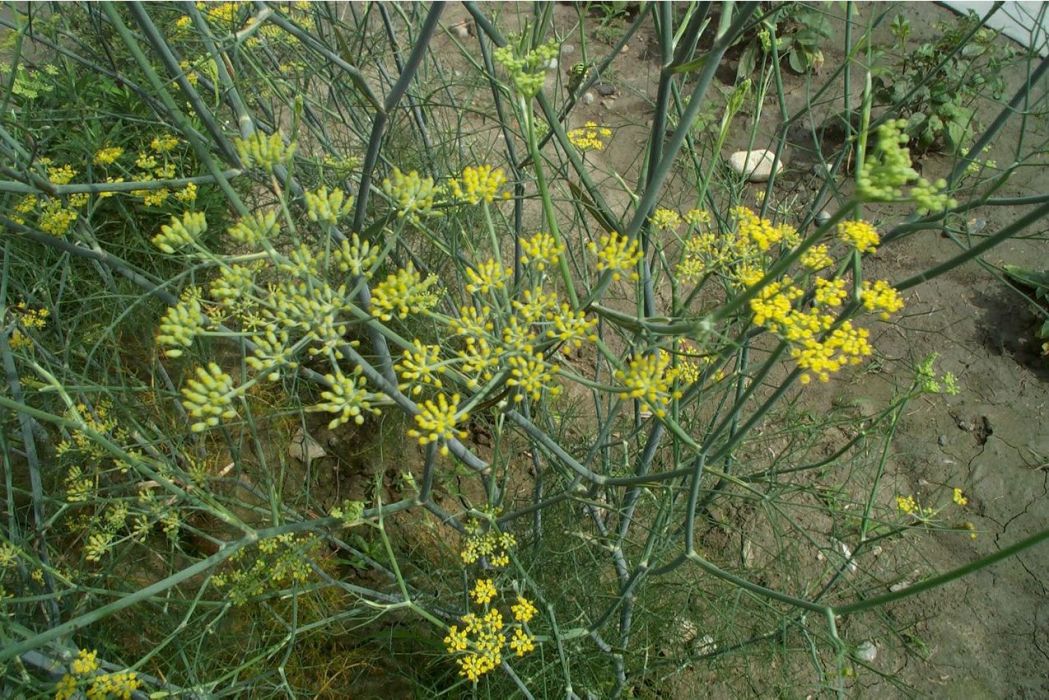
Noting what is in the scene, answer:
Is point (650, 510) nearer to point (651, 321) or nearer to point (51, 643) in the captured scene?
point (651, 321)

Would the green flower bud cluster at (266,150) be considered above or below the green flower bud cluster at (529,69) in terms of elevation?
below

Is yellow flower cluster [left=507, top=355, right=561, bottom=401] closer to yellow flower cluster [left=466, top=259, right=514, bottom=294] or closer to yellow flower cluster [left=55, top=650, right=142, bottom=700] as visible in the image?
yellow flower cluster [left=466, top=259, right=514, bottom=294]

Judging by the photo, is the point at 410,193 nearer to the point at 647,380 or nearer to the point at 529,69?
the point at 529,69

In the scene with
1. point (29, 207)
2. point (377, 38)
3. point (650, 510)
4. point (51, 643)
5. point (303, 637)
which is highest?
point (377, 38)

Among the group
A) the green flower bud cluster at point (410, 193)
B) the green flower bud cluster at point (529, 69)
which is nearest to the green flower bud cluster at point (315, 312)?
the green flower bud cluster at point (410, 193)

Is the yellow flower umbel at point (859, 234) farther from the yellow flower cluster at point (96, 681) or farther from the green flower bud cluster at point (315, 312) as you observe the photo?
the yellow flower cluster at point (96, 681)

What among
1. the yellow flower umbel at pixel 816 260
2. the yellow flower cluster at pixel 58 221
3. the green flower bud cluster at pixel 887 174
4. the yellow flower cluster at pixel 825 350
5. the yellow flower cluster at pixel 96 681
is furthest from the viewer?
the yellow flower cluster at pixel 58 221

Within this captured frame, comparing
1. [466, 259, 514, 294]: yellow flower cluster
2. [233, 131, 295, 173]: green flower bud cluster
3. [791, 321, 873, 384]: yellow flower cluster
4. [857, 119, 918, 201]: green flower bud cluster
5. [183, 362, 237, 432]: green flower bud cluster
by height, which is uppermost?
[857, 119, 918, 201]: green flower bud cluster

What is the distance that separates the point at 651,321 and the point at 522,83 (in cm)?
49

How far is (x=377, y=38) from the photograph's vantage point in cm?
354

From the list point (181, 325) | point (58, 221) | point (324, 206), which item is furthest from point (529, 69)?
point (58, 221)

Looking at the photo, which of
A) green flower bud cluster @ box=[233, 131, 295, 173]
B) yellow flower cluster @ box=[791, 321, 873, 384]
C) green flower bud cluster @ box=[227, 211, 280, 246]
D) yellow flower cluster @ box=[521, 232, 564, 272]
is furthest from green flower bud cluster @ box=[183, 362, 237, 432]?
yellow flower cluster @ box=[791, 321, 873, 384]

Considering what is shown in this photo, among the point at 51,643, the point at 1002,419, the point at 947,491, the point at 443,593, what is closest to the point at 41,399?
the point at 51,643

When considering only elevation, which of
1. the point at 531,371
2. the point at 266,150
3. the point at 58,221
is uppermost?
the point at 266,150
